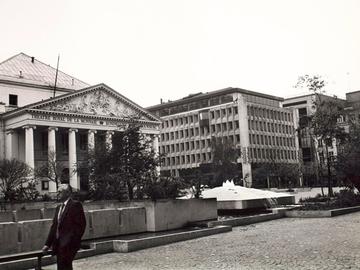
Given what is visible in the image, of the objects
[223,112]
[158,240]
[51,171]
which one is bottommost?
[158,240]

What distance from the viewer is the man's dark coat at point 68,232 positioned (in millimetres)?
7680

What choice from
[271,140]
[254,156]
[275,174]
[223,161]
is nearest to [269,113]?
[271,140]

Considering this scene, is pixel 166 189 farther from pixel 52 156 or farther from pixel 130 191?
pixel 52 156

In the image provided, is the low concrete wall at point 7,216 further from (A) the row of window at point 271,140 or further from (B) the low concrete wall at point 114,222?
(A) the row of window at point 271,140

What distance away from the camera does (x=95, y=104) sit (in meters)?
61.5

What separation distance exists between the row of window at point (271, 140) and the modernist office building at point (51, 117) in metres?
27.3

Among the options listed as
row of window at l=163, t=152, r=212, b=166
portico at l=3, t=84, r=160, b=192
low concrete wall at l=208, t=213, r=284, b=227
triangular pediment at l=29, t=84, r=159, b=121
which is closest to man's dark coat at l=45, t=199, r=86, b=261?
low concrete wall at l=208, t=213, r=284, b=227

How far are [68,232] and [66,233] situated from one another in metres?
0.04

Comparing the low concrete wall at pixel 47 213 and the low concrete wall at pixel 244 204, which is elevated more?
the low concrete wall at pixel 47 213

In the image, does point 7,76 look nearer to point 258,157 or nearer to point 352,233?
point 258,157

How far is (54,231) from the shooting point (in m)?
7.87

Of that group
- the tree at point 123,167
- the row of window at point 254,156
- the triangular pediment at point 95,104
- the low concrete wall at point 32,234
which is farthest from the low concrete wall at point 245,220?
the row of window at point 254,156

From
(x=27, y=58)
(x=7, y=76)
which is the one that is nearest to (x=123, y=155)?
(x=7, y=76)

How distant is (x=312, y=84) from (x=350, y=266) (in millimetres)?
27160
